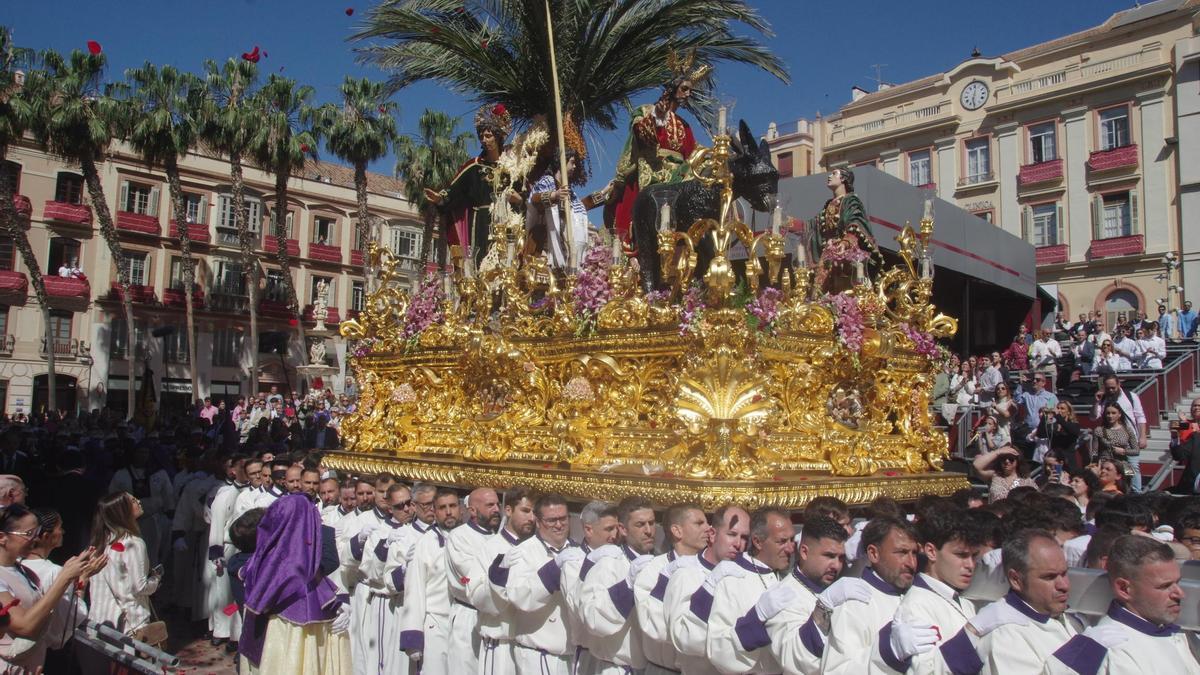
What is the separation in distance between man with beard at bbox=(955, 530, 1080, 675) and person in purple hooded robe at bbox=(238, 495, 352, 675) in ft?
12.6

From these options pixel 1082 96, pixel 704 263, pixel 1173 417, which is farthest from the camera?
pixel 1082 96

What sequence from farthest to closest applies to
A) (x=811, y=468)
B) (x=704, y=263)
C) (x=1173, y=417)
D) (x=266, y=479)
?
(x=1173, y=417)
(x=266, y=479)
(x=704, y=263)
(x=811, y=468)

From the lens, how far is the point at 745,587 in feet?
15.4

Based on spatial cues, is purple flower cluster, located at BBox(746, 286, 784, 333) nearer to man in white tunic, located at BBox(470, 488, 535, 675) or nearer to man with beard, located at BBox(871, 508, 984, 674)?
man in white tunic, located at BBox(470, 488, 535, 675)

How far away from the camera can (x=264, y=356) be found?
42.2 meters

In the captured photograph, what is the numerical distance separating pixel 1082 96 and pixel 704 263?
103 feet

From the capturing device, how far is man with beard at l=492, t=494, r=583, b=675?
19.0ft

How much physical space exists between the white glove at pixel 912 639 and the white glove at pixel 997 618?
0.61 feet

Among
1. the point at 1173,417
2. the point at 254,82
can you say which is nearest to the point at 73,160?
the point at 254,82

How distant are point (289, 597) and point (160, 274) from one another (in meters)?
38.7

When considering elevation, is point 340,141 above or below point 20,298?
above

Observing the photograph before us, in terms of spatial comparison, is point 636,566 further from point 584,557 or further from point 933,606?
point 933,606

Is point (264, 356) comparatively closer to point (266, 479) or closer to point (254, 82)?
point (254, 82)

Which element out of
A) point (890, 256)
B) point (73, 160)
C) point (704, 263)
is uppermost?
point (73, 160)
